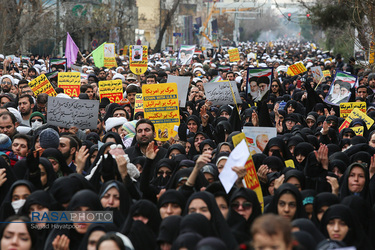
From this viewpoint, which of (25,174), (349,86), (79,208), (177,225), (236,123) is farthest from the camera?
(349,86)

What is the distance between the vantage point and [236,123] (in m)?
9.92

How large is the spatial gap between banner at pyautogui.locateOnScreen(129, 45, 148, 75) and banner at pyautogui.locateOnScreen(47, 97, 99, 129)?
25.2 ft

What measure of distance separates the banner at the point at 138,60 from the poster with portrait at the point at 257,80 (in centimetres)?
552

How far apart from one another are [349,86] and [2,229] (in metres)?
8.51

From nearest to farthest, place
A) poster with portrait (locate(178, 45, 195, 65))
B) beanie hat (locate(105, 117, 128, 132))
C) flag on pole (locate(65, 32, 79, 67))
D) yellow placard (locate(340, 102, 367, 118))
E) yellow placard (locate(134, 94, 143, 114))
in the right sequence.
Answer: beanie hat (locate(105, 117, 128, 132))
yellow placard (locate(134, 94, 143, 114))
yellow placard (locate(340, 102, 367, 118))
flag on pole (locate(65, 32, 79, 67))
poster with portrait (locate(178, 45, 195, 65))

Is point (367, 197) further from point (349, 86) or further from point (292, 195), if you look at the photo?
point (349, 86)

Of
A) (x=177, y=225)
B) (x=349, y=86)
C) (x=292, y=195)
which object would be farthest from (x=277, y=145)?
(x=349, y=86)

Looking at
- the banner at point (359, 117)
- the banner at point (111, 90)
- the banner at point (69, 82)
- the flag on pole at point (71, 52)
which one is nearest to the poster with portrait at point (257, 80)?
the banner at point (359, 117)

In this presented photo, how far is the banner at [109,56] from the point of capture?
2019cm

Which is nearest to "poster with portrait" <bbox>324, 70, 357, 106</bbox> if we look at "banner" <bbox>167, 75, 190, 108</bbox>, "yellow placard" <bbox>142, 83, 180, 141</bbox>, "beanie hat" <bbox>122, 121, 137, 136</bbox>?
"banner" <bbox>167, 75, 190, 108</bbox>

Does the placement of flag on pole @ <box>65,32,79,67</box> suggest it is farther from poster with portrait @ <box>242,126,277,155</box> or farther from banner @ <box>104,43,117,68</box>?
poster with portrait @ <box>242,126,277,155</box>

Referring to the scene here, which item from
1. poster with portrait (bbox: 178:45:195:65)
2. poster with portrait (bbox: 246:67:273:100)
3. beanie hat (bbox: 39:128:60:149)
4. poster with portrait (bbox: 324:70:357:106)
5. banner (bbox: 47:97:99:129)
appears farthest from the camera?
poster with portrait (bbox: 178:45:195:65)

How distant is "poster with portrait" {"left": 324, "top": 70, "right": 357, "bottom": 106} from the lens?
38.3 feet

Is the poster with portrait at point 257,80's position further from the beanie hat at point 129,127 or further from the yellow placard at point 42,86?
the beanie hat at point 129,127
